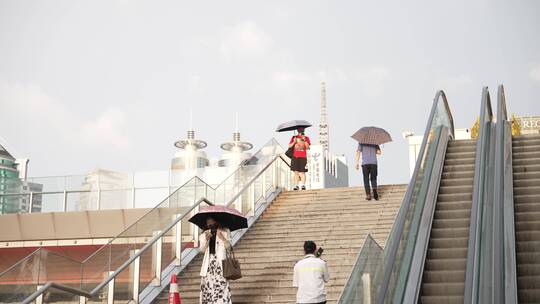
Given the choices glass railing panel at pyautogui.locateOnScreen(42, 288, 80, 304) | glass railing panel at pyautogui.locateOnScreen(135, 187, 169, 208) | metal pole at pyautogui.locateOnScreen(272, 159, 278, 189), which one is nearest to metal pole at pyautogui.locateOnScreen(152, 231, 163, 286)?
glass railing panel at pyautogui.locateOnScreen(42, 288, 80, 304)

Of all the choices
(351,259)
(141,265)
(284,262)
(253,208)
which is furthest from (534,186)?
(141,265)

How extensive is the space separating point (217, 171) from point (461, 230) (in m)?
17.5

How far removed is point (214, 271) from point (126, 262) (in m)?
1.28

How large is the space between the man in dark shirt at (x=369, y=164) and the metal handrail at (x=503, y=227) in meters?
2.58

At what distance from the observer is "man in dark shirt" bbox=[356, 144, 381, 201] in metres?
16.2

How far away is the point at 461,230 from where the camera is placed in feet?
40.0

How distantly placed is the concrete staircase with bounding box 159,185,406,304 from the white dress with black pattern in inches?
35.5

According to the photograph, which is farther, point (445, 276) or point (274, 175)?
point (274, 175)

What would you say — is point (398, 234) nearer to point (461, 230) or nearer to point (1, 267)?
point (461, 230)

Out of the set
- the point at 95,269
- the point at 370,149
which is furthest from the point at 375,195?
the point at 95,269

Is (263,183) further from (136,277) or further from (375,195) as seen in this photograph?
(136,277)

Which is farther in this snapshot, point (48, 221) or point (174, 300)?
point (48, 221)

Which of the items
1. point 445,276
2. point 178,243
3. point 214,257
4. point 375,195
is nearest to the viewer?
point 445,276

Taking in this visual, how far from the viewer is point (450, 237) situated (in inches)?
479
